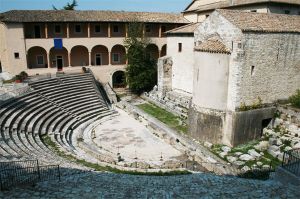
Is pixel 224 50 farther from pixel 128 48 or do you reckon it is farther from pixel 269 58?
pixel 128 48

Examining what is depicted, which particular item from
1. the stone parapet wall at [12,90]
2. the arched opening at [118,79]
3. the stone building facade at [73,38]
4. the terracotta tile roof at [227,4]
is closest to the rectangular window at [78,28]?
the stone building facade at [73,38]

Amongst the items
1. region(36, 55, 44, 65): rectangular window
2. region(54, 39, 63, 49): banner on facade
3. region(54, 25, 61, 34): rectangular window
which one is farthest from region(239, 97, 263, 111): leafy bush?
region(36, 55, 44, 65): rectangular window

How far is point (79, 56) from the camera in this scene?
133ft

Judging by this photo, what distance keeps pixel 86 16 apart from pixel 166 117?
1759 centimetres

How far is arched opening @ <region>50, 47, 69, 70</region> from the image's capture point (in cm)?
3897

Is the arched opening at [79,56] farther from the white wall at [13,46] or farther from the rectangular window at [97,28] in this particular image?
the white wall at [13,46]

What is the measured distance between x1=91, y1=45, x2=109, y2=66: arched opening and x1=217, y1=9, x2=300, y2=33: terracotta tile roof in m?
21.6

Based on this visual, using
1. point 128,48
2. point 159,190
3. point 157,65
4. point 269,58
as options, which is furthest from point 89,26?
point 159,190

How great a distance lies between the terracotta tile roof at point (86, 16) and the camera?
3481 cm

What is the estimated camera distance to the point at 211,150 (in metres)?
22.9

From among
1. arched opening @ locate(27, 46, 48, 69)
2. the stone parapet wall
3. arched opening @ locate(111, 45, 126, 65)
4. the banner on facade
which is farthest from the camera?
arched opening @ locate(111, 45, 126, 65)

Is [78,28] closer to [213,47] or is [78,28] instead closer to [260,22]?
[213,47]

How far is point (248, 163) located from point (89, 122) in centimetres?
1545

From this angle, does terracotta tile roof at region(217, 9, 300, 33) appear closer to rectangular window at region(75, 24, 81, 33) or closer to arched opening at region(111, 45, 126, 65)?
arched opening at region(111, 45, 126, 65)
